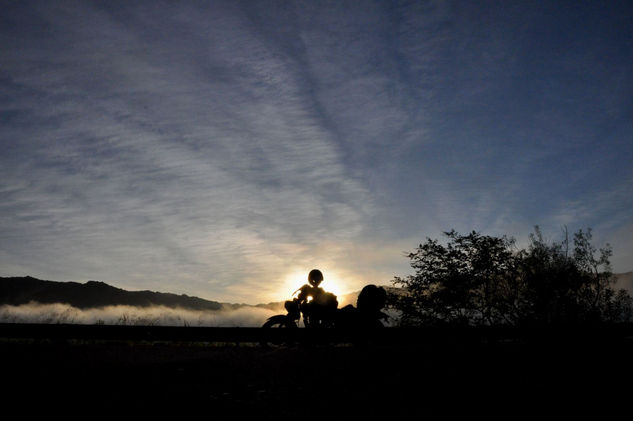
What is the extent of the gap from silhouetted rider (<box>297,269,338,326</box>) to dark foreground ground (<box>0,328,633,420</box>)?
7.65ft

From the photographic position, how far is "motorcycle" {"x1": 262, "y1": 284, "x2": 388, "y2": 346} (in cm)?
890

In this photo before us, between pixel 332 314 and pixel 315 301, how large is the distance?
51 centimetres

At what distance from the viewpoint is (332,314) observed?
30.2 ft

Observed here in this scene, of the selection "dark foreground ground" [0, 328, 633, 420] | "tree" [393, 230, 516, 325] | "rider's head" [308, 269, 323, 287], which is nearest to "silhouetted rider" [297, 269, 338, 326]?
"rider's head" [308, 269, 323, 287]

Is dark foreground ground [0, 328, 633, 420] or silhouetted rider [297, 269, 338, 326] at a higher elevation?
silhouetted rider [297, 269, 338, 326]

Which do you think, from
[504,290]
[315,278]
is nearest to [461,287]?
[504,290]

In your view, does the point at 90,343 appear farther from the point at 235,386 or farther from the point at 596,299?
the point at 596,299

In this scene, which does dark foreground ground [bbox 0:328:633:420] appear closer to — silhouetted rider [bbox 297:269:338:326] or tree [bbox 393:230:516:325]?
silhouetted rider [bbox 297:269:338:326]

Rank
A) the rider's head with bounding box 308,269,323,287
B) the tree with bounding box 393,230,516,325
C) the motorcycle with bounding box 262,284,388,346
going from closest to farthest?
the motorcycle with bounding box 262,284,388,346
the rider's head with bounding box 308,269,323,287
the tree with bounding box 393,230,516,325

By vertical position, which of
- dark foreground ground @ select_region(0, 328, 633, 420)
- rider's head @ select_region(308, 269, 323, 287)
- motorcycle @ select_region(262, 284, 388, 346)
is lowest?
dark foreground ground @ select_region(0, 328, 633, 420)

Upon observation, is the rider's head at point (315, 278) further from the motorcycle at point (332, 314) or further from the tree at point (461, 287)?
the tree at point (461, 287)

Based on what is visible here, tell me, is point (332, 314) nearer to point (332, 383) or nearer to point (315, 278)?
point (315, 278)

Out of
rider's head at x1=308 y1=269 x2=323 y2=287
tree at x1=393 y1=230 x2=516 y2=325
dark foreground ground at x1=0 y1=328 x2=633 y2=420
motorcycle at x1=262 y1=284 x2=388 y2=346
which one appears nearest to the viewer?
dark foreground ground at x1=0 y1=328 x2=633 y2=420

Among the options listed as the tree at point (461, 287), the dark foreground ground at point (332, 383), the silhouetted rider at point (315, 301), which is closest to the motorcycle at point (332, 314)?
the silhouetted rider at point (315, 301)
